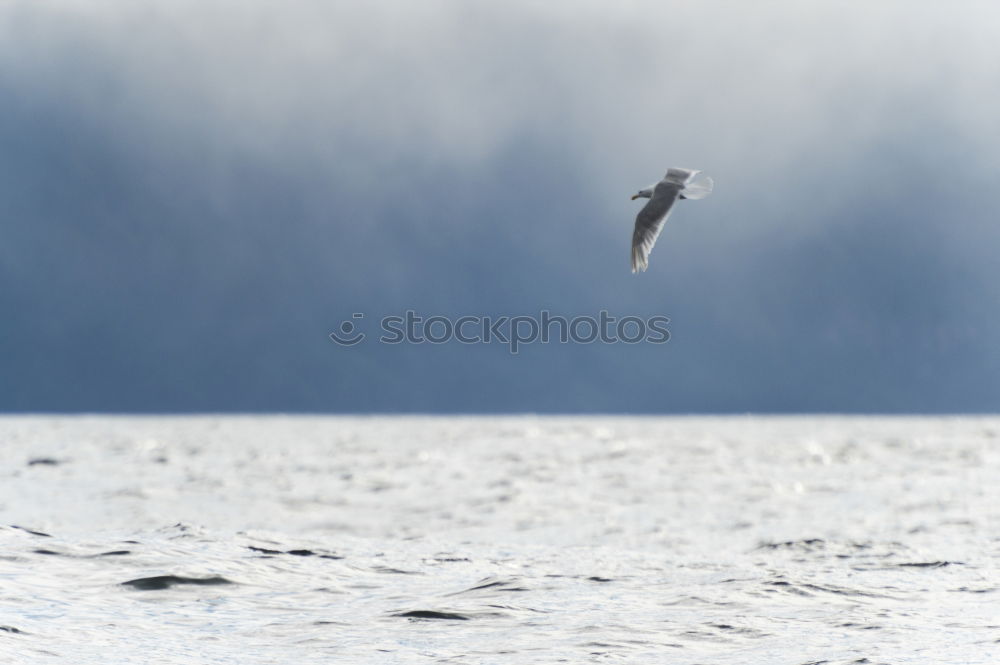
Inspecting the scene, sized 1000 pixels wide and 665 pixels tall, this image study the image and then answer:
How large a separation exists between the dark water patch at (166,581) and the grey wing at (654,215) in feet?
20.8

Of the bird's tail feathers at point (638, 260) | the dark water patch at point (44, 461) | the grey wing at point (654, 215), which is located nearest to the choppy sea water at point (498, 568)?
the dark water patch at point (44, 461)

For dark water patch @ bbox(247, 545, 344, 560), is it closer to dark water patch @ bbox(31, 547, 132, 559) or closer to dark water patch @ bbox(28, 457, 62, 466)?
→ dark water patch @ bbox(31, 547, 132, 559)

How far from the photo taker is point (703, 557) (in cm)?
1864

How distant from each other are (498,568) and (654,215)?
528 cm

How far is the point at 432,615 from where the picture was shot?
13.1 m

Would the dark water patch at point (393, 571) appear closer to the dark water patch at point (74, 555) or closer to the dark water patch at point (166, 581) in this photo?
the dark water patch at point (166, 581)

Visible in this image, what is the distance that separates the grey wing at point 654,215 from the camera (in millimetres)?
14516

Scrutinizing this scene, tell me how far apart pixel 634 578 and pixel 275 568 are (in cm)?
462

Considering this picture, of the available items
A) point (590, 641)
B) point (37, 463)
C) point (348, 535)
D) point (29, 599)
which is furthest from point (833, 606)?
point (37, 463)

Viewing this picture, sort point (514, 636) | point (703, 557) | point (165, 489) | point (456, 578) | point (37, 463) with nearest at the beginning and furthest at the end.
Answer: point (514, 636), point (456, 578), point (703, 557), point (165, 489), point (37, 463)

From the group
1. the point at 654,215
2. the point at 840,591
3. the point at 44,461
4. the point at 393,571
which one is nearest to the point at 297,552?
the point at 393,571

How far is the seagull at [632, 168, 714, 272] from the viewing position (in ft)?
47.0

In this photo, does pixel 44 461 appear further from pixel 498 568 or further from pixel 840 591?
pixel 840 591

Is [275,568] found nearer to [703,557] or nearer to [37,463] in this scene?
[703,557]
